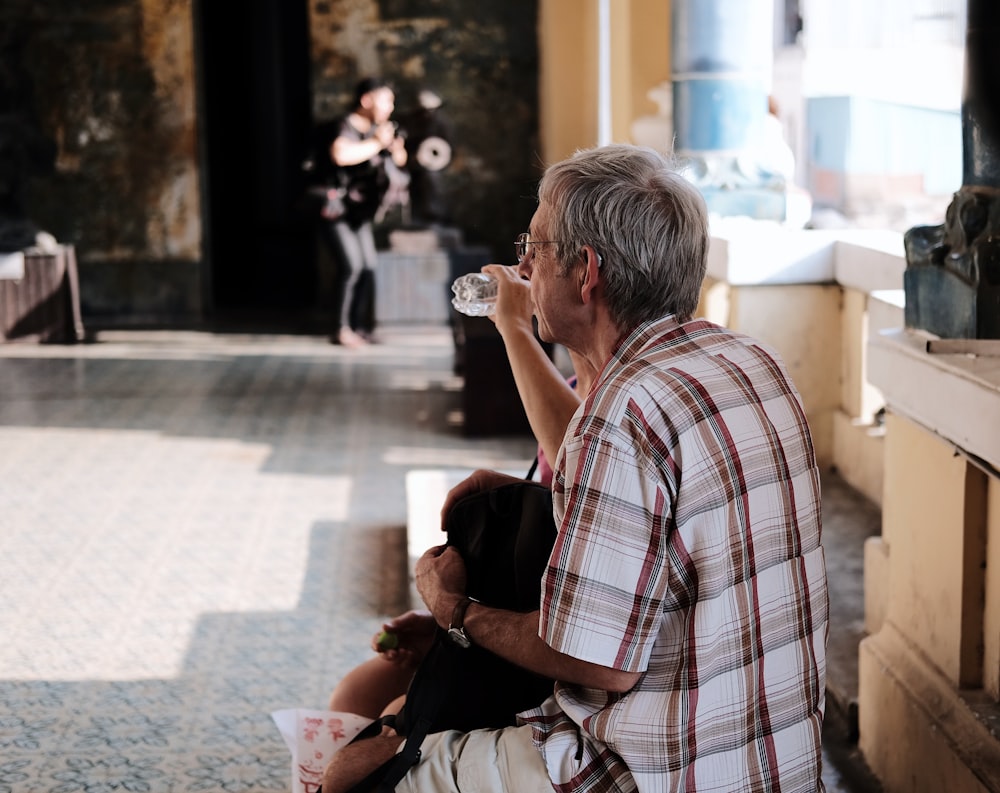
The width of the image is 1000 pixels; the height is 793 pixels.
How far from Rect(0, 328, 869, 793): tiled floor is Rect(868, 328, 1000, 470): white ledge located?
93 centimetres

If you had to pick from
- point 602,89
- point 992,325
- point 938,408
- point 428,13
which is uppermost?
point 428,13

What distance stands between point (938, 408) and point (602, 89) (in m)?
8.68

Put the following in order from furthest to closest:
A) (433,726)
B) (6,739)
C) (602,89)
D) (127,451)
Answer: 1. (602,89)
2. (127,451)
3. (6,739)
4. (433,726)

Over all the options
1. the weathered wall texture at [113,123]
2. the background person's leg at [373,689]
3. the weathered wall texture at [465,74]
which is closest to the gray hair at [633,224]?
the background person's leg at [373,689]

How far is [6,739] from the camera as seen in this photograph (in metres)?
3.17

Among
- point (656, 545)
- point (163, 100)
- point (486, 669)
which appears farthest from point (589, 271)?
point (163, 100)

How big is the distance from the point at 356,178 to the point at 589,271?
7915mm

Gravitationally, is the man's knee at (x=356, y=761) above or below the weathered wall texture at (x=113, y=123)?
below

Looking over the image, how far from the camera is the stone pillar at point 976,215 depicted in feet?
7.02

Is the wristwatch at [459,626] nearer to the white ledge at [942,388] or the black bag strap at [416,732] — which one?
the black bag strap at [416,732]

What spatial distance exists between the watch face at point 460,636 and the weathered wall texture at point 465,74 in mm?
9748

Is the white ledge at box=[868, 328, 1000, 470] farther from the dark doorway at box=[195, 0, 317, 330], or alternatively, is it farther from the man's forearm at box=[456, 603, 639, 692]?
the dark doorway at box=[195, 0, 317, 330]

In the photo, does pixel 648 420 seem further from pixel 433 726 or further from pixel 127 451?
pixel 127 451

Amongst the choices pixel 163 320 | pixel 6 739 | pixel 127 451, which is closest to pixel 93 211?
pixel 163 320
